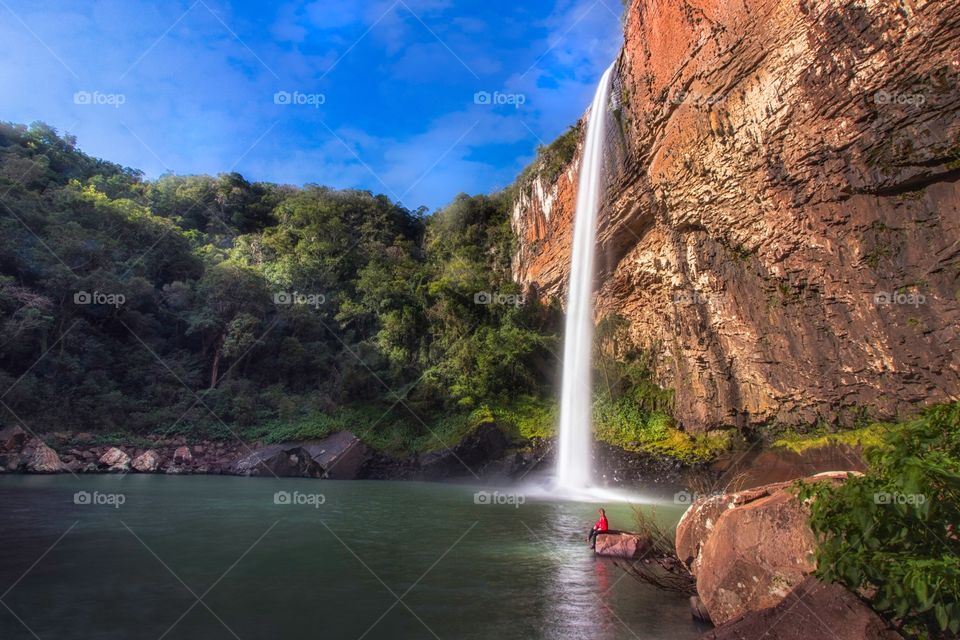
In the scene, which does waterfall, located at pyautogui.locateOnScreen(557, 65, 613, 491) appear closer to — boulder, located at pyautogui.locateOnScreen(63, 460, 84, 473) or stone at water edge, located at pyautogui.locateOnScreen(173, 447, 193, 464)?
stone at water edge, located at pyautogui.locateOnScreen(173, 447, 193, 464)

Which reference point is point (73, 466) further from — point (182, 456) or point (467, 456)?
point (467, 456)

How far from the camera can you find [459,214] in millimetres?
40156

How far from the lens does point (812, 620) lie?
4215 millimetres

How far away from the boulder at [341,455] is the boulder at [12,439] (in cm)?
1072

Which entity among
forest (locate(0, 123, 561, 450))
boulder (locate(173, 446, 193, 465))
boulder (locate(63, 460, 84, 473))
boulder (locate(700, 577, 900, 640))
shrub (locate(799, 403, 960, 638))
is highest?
forest (locate(0, 123, 561, 450))

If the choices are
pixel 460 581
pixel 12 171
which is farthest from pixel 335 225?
pixel 460 581

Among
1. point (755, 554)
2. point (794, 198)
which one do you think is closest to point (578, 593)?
point (755, 554)

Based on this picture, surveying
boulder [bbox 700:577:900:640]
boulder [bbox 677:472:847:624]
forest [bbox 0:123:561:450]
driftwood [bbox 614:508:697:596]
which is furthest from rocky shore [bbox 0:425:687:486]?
boulder [bbox 700:577:900:640]

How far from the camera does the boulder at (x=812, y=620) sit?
4.03m

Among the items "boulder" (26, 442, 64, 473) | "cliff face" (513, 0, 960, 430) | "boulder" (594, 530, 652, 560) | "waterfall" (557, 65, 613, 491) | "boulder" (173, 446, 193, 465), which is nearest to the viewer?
"boulder" (594, 530, 652, 560)

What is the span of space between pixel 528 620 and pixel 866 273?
1362 cm

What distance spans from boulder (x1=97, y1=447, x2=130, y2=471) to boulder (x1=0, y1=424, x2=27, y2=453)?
110 inches

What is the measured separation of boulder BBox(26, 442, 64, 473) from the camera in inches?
813

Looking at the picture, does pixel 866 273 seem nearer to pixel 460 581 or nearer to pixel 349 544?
pixel 460 581
